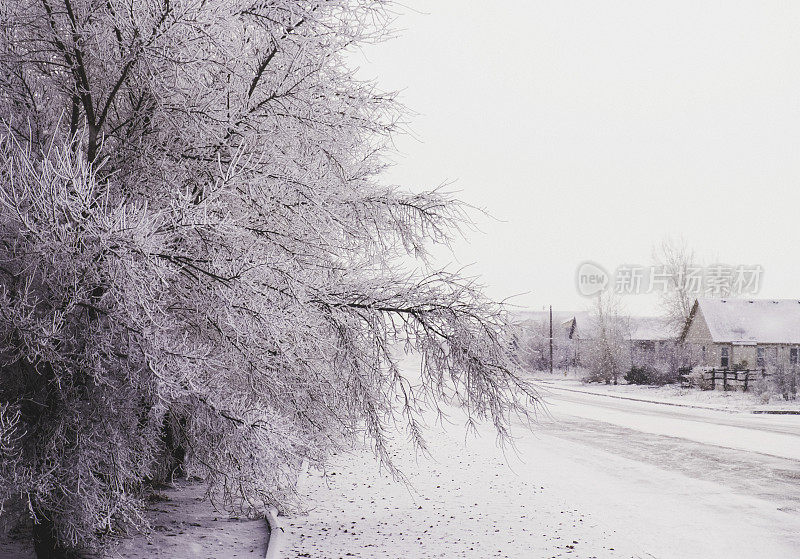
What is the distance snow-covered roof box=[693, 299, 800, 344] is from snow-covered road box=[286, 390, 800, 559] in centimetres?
3214

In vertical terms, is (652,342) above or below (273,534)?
above

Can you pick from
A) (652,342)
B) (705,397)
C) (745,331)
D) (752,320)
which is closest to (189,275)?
(705,397)

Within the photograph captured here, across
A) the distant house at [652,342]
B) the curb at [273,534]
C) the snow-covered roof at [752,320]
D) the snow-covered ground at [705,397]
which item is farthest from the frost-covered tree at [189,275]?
the snow-covered roof at [752,320]

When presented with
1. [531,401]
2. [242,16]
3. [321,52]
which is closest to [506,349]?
[531,401]

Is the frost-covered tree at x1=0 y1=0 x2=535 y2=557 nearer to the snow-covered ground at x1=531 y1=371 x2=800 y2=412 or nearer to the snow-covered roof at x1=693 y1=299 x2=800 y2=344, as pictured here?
the snow-covered ground at x1=531 y1=371 x2=800 y2=412

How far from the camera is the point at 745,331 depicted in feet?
152

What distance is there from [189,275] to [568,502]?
649 centimetres

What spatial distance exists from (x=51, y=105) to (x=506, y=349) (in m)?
5.19

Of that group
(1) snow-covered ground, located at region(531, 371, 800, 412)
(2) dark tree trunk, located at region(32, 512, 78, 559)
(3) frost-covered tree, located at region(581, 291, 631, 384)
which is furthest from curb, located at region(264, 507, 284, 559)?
(3) frost-covered tree, located at region(581, 291, 631, 384)

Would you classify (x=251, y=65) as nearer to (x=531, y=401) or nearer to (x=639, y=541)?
(x=531, y=401)

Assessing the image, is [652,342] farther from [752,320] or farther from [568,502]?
[568,502]

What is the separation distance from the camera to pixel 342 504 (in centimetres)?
949

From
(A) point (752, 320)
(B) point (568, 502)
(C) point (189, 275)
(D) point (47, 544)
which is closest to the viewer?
(C) point (189, 275)

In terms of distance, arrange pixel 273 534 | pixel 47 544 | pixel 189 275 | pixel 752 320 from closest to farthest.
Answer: pixel 189 275 < pixel 47 544 < pixel 273 534 < pixel 752 320
